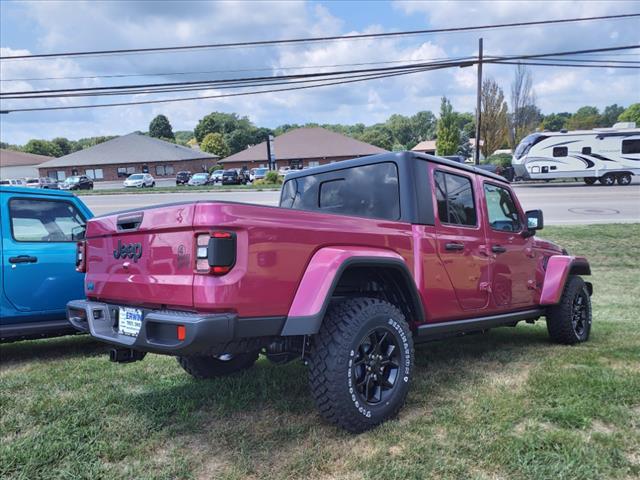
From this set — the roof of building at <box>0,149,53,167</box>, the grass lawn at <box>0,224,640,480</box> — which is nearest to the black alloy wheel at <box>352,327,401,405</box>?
the grass lawn at <box>0,224,640,480</box>

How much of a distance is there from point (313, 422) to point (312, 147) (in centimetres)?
5776

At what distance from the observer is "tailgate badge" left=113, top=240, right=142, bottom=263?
3.24 metres

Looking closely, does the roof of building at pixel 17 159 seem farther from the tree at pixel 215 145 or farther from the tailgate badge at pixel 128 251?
the tailgate badge at pixel 128 251

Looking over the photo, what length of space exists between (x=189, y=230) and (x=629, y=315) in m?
6.59

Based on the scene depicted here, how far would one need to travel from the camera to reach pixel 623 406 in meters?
3.60

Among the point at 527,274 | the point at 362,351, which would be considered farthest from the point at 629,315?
the point at 362,351

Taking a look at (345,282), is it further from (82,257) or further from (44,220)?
(44,220)

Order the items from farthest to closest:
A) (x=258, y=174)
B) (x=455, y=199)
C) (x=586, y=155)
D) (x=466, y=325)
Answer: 1. (x=258, y=174)
2. (x=586, y=155)
3. (x=455, y=199)
4. (x=466, y=325)

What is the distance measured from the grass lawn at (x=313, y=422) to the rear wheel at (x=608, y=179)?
26462 mm

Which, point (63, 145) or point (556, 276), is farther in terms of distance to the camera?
point (63, 145)

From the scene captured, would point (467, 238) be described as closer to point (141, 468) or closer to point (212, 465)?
point (212, 465)

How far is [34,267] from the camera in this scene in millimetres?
5398

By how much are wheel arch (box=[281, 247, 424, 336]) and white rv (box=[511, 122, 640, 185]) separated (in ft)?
90.6

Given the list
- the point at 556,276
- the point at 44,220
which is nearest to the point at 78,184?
the point at 44,220
